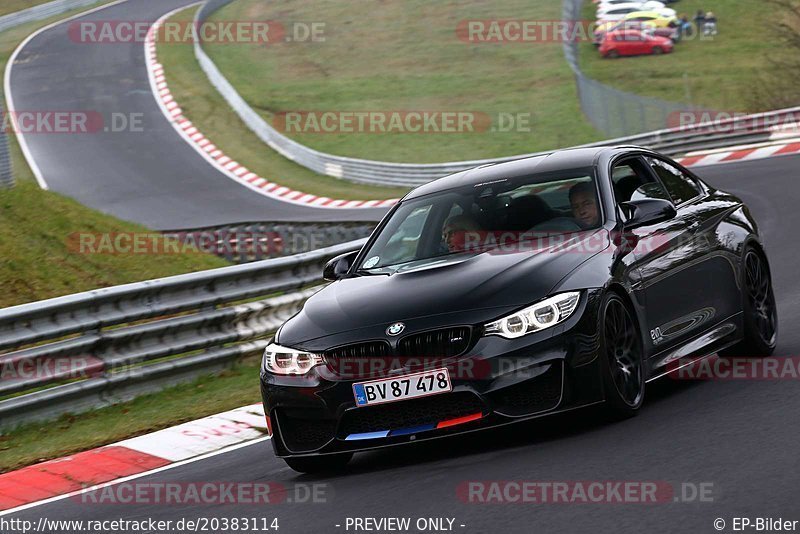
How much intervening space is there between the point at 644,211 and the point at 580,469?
1990 mm

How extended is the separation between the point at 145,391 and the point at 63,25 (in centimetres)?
4821

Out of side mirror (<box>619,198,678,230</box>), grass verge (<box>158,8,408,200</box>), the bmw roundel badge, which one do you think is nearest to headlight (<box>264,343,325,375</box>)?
the bmw roundel badge

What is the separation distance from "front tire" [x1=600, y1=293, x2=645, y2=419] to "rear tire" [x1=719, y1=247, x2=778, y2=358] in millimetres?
1643

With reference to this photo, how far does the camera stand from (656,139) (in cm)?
2697

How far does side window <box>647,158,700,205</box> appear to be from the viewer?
8.35 m

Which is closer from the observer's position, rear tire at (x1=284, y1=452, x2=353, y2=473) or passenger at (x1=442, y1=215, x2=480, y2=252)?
rear tire at (x1=284, y1=452, x2=353, y2=473)

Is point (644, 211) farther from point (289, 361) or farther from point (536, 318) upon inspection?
point (289, 361)

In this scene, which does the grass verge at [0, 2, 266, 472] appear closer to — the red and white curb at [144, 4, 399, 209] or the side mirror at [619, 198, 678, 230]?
the side mirror at [619, 198, 678, 230]

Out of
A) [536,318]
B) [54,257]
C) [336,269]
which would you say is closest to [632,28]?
[54,257]

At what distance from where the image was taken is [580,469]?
589 centimetres

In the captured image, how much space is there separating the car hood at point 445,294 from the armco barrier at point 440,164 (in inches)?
684

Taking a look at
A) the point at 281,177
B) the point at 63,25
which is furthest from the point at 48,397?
the point at 63,25

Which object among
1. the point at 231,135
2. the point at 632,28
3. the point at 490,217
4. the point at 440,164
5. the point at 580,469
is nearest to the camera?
the point at 580,469

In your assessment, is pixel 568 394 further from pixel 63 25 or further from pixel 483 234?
pixel 63 25
